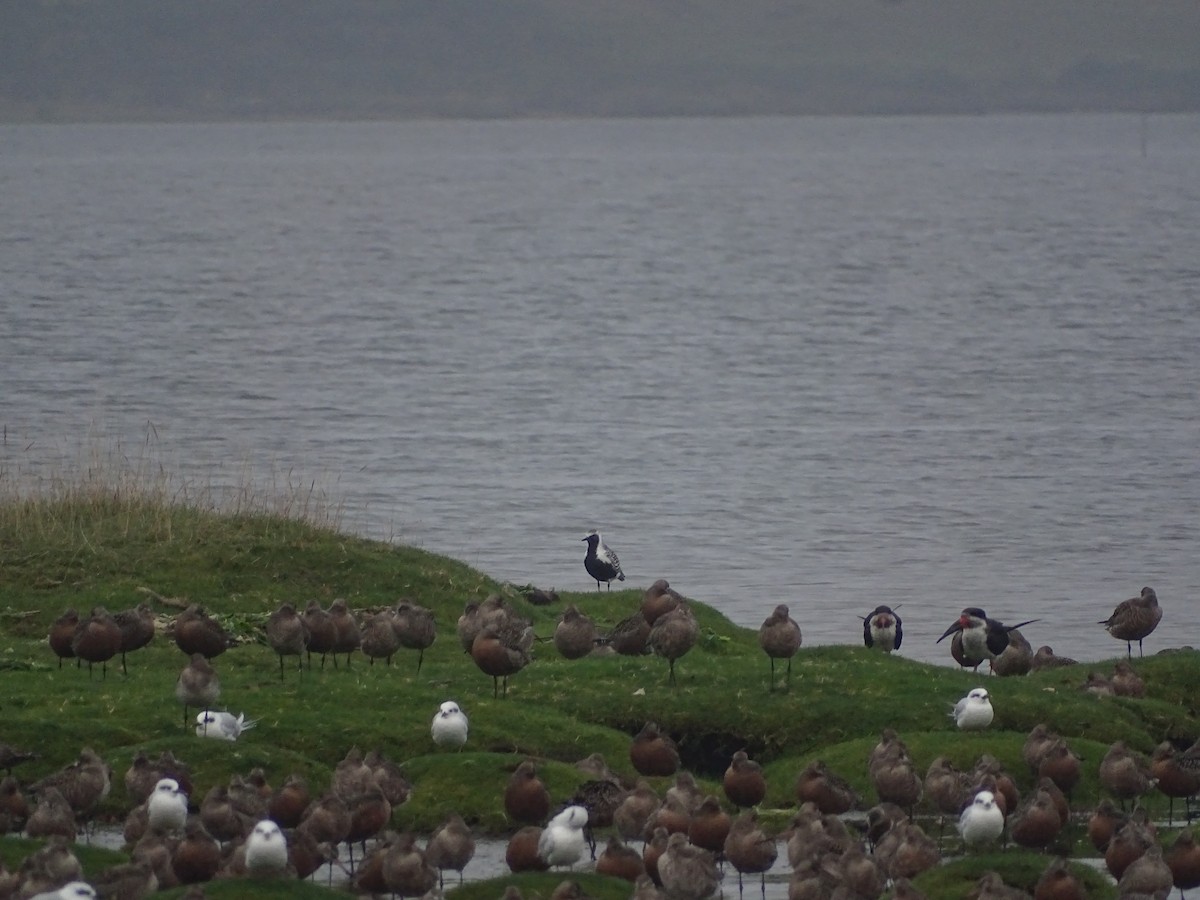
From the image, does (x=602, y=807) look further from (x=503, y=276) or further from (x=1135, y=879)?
(x=503, y=276)

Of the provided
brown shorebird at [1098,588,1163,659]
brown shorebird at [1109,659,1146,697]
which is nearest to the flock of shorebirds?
brown shorebird at [1109,659,1146,697]

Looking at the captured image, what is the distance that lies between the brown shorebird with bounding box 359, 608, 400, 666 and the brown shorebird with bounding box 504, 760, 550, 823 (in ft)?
15.8

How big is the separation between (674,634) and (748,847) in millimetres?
4796

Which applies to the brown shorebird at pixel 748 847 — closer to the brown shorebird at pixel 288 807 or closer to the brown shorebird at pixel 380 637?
the brown shorebird at pixel 288 807

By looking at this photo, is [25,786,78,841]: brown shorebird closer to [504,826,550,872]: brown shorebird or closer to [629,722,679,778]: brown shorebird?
[504,826,550,872]: brown shorebird

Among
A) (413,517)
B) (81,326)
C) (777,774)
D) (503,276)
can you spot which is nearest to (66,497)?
(777,774)

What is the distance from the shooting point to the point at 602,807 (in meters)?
16.2

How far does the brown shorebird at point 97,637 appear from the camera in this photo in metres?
19.7

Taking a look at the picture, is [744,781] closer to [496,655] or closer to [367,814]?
[367,814]

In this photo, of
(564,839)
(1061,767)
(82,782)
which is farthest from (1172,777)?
(82,782)

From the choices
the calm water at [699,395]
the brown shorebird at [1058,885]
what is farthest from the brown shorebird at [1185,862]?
the calm water at [699,395]

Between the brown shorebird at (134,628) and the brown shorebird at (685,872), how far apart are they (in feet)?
25.2

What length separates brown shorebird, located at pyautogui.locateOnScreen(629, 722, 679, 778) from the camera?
1748 centimetres

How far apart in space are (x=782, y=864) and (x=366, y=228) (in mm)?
150116
